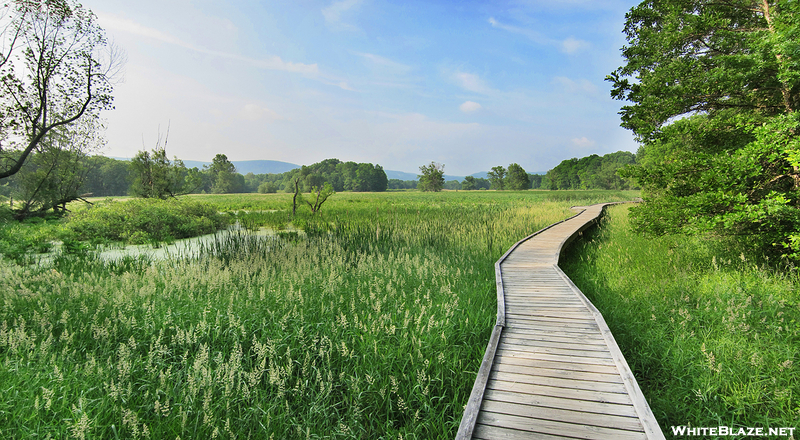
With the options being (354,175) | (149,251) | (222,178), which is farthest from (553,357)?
(354,175)

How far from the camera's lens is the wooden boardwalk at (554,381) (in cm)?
228

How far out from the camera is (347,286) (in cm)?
533

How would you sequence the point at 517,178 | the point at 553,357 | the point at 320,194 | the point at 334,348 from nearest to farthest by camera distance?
the point at 553,357
the point at 334,348
the point at 320,194
the point at 517,178

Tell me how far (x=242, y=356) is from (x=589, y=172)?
355 feet

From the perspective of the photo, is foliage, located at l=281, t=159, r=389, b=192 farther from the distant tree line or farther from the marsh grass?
the marsh grass

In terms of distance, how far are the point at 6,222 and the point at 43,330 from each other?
51.2 ft

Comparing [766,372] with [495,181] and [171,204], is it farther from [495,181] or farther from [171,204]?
[495,181]

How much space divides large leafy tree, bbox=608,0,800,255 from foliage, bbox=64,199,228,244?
14312 millimetres

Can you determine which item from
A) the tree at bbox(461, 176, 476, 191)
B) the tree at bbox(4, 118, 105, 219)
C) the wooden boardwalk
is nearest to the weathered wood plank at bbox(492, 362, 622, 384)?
the wooden boardwalk

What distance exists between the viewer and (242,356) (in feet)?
11.1

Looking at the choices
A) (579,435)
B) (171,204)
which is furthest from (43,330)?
(171,204)

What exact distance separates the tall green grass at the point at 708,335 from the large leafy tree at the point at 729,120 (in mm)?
843

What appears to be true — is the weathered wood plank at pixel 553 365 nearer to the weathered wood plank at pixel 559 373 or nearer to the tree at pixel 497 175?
the weathered wood plank at pixel 559 373

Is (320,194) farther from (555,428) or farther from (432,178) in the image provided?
(432,178)
